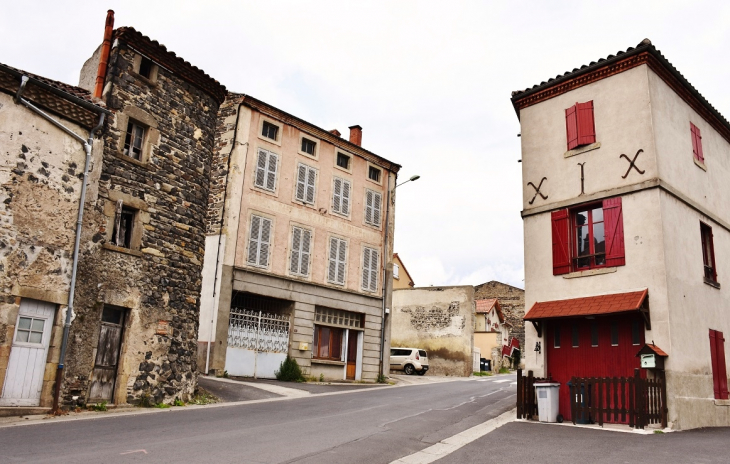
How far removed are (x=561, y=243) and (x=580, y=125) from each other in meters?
2.91

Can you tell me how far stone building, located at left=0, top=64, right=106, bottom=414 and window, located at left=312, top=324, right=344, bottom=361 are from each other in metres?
12.0

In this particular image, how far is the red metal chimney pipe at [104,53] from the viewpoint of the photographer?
13.0 m

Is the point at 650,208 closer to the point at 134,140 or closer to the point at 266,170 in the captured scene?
the point at 134,140

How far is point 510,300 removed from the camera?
2055 inches

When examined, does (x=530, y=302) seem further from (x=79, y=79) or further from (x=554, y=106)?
(x=79, y=79)

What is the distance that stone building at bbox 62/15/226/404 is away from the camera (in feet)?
40.1

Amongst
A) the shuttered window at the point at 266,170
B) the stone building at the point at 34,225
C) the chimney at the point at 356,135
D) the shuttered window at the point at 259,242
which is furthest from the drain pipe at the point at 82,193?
the chimney at the point at 356,135

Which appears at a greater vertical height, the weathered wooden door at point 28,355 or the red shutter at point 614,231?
the red shutter at point 614,231

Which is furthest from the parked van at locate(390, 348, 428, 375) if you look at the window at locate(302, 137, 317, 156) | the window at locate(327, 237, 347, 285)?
the window at locate(302, 137, 317, 156)

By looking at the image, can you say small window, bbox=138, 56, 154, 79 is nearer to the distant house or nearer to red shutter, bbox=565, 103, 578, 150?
red shutter, bbox=565, 103, 578, 150

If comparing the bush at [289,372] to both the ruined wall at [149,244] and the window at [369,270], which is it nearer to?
the window at [369,270]

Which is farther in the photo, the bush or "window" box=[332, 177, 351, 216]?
"window" box=[332, 177, 351, 216]

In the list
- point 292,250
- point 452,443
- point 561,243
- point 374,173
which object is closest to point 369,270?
point 292,250

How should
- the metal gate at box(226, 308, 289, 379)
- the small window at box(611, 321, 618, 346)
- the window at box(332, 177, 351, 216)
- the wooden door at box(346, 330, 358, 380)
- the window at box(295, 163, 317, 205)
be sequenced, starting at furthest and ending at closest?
the window at box(332, 177, 351, 216)
the wooden door at box(346, 330, 358, 380)
the window at box(295, 163, 317, 205)
the metal gate at box(226, 308, 289, 379)
the small window at box(611, 321, 618, 346)
